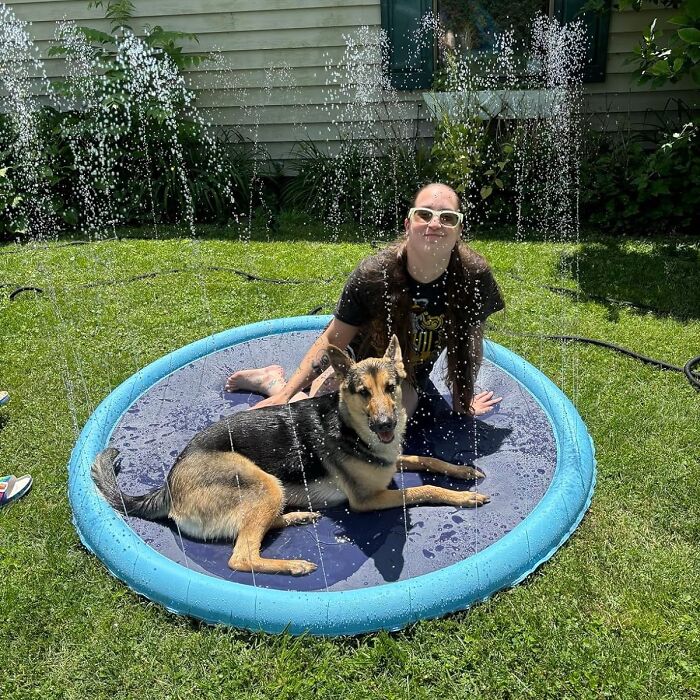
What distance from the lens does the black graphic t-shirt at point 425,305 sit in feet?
12.8

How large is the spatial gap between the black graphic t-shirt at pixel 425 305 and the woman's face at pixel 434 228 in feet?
0.82

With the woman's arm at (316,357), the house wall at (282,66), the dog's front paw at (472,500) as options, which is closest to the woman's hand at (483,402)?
the dog's front paw at (472,500)

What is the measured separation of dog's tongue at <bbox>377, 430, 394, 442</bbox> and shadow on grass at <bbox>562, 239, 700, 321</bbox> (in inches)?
143

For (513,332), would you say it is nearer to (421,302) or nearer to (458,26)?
(421,302)

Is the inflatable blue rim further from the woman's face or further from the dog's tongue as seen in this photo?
the woman's face

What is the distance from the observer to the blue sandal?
3.99 m

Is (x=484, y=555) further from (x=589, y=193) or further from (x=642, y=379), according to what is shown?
(x=589, y=193)

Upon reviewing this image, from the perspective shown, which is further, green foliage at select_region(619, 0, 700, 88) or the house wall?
the house wall

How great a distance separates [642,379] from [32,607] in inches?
176

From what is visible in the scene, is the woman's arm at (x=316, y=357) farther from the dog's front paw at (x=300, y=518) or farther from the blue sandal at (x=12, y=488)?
the blue sandal at (x=12, y=488)

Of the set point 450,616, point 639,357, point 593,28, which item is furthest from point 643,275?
point 450,616

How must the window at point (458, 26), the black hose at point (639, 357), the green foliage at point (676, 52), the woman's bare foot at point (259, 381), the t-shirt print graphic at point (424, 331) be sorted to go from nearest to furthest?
the t-shirt print graphic at point (424, 331) → the woman's bare foot at point (259, 381) → the black hose at point (639, 357) → the green foliage at point (676, 52) → the window at point (458, 26)

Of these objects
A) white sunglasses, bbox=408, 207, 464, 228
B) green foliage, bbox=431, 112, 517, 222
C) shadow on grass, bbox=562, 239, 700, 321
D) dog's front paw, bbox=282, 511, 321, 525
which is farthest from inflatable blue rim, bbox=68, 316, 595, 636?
green foliage, bbox=431, 112, 517, 222

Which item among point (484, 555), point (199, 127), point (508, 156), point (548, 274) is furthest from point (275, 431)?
point (199, 127)
